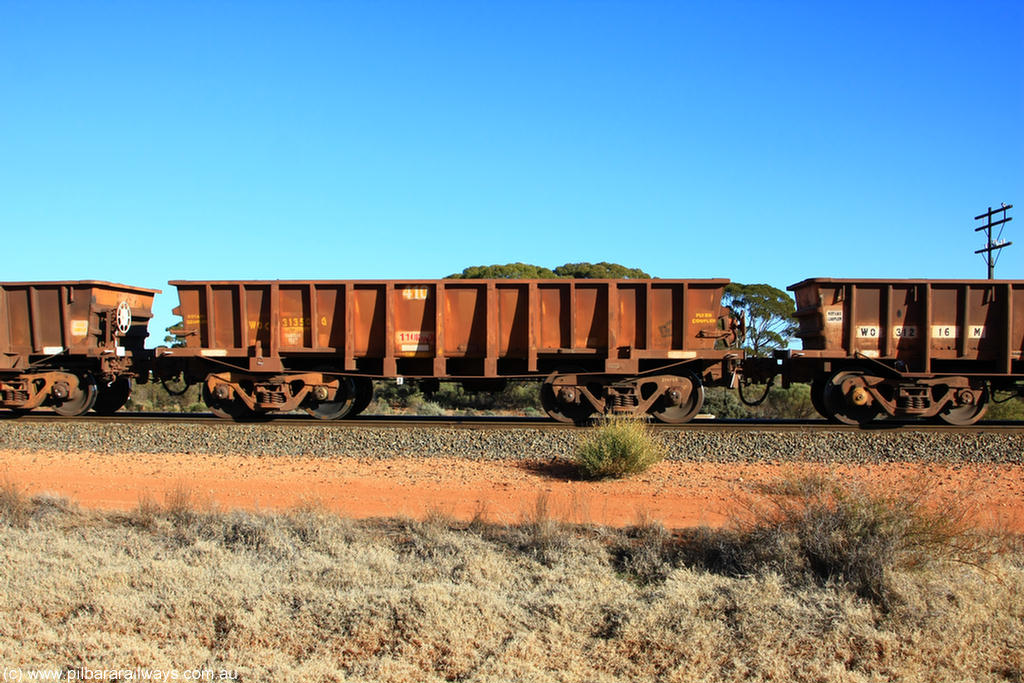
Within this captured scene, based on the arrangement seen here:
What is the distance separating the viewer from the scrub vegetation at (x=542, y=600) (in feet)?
14.2

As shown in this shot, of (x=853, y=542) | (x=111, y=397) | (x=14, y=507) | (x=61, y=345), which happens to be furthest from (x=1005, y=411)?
(x=61, y=345)

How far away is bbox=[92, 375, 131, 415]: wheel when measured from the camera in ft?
51.3

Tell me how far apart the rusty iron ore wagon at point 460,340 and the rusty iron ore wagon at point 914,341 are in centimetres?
183

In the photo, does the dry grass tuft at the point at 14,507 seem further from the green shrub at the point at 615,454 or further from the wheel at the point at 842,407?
the wheel at the point at 842,407

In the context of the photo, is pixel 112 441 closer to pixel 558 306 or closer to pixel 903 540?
pixel 558 306

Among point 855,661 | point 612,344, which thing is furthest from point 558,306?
point 855,661

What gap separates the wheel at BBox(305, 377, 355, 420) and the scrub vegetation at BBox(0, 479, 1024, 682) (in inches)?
298

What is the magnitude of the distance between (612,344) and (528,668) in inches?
364

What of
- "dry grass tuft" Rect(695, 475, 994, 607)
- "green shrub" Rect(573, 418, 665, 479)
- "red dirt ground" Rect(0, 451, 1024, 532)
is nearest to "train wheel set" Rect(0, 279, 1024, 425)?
"red dirt ground" Rect(0, 451, 1024, 532)

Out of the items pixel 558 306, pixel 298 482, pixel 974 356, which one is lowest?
pixel 298 482

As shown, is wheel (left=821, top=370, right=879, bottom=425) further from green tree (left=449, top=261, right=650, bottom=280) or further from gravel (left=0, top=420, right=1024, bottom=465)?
green tree (left=449, top=261, right=650, bottom=280)

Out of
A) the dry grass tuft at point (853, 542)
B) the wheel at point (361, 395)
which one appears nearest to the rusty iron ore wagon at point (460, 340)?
the wheel at point (361, 395)

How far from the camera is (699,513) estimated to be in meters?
7.94

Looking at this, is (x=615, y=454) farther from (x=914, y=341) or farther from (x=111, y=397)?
(x=111, y=397)
